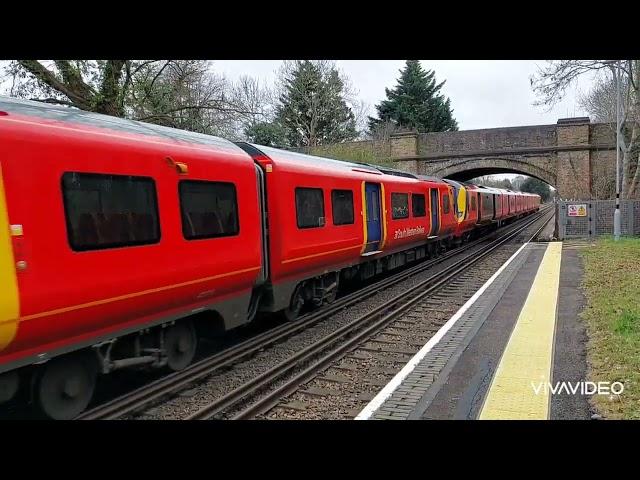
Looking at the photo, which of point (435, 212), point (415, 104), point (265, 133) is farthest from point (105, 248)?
point (415, 104)

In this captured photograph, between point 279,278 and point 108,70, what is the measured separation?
901 centimetres

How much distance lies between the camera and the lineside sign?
26.1 meters

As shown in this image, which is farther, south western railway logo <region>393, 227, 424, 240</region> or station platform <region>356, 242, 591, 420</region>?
south western railway logo <region>393, 227, 424, 240</region>

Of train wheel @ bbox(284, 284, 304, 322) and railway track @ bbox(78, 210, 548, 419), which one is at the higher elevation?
train wheel @ bbox(284, 284, 304, 322)

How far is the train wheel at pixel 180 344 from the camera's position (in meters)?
7.09

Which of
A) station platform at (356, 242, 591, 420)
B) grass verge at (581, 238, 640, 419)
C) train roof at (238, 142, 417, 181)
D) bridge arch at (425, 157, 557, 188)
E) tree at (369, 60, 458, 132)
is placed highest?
tree at (369, 60, 458, 132)

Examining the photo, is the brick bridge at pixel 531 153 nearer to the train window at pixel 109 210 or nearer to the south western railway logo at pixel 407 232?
the south western railway logo at pixel 407 232

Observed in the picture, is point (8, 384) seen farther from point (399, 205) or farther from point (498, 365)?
point (399, 205)

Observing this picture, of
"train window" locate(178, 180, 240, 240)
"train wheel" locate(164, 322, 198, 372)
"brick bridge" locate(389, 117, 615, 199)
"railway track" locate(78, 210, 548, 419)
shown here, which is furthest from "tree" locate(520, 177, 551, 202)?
"train wheel" locate(164, 322, 198, 372)

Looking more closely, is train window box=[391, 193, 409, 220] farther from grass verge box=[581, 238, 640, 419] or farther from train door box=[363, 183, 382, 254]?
grass verge box=[581, 238, 640, 419]

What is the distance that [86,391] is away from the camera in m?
5.80

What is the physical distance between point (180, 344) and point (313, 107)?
33.1 m

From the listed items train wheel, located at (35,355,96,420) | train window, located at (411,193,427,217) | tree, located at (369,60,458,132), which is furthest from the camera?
tree, located at (369,60,458,132)

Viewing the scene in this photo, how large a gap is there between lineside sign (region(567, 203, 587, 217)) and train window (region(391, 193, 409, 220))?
13.9 m
